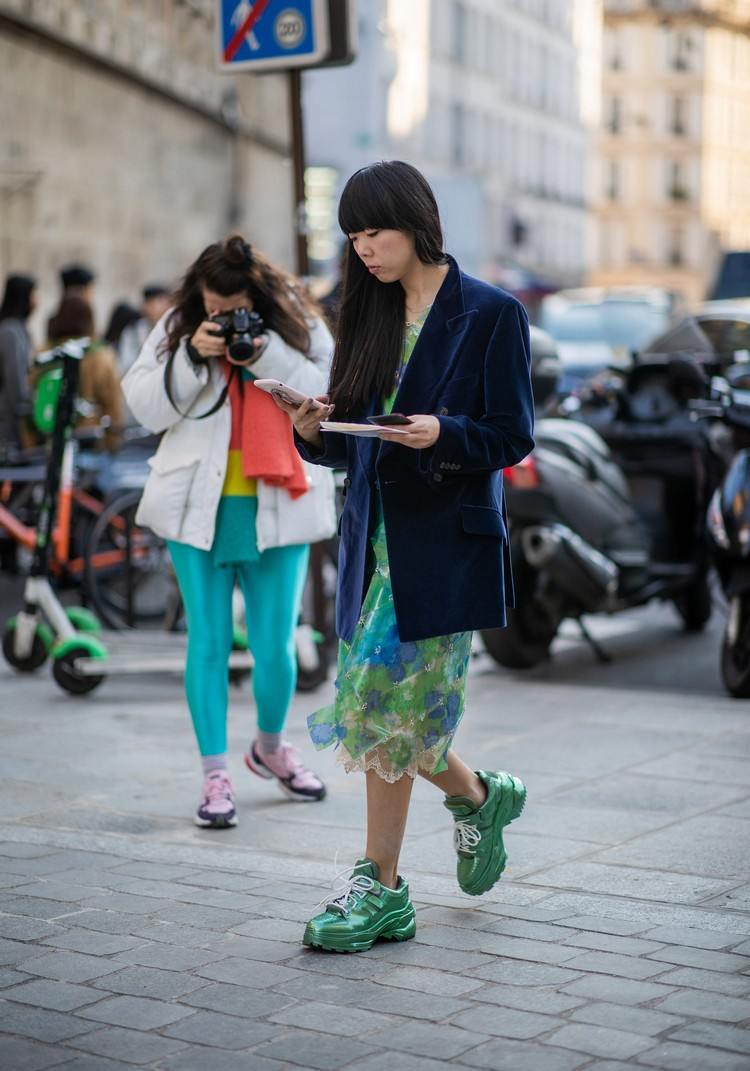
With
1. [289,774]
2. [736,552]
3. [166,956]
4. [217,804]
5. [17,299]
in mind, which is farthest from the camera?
[17,299]

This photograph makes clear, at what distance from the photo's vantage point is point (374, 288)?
4621 millimetres

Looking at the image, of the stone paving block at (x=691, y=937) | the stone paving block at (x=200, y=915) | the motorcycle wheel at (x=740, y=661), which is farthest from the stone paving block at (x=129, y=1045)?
the motorcycle wheel at (x=740, y=661)

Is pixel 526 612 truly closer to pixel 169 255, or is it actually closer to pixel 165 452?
pixel 165 452

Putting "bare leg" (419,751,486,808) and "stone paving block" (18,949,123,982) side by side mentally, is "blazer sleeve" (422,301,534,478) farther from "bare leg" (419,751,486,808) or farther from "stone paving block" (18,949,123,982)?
"stone paving block" (18,949,123,982)

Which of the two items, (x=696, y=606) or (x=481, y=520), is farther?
(x=696, y=606)

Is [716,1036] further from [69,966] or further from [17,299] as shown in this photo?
[17,299]

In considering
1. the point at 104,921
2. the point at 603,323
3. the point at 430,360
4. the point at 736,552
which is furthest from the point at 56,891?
the point at 603,323

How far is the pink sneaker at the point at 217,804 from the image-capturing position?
19.0ft

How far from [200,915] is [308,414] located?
1252 mm

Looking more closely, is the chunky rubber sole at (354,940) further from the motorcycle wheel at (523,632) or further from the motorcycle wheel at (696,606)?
the motorcycle wheel at (696,606)

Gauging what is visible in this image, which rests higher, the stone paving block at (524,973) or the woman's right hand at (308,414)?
the woman's right hand at (308,414)

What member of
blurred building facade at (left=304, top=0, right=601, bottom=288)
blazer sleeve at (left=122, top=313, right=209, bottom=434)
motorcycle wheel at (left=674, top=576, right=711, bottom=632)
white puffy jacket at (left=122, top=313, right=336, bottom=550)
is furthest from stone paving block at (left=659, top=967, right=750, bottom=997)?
blurred building facade at (left=304, top=0, right=601, bottom=288)

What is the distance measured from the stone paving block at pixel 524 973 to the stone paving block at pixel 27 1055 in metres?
0.95

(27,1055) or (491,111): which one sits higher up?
(491,111)
